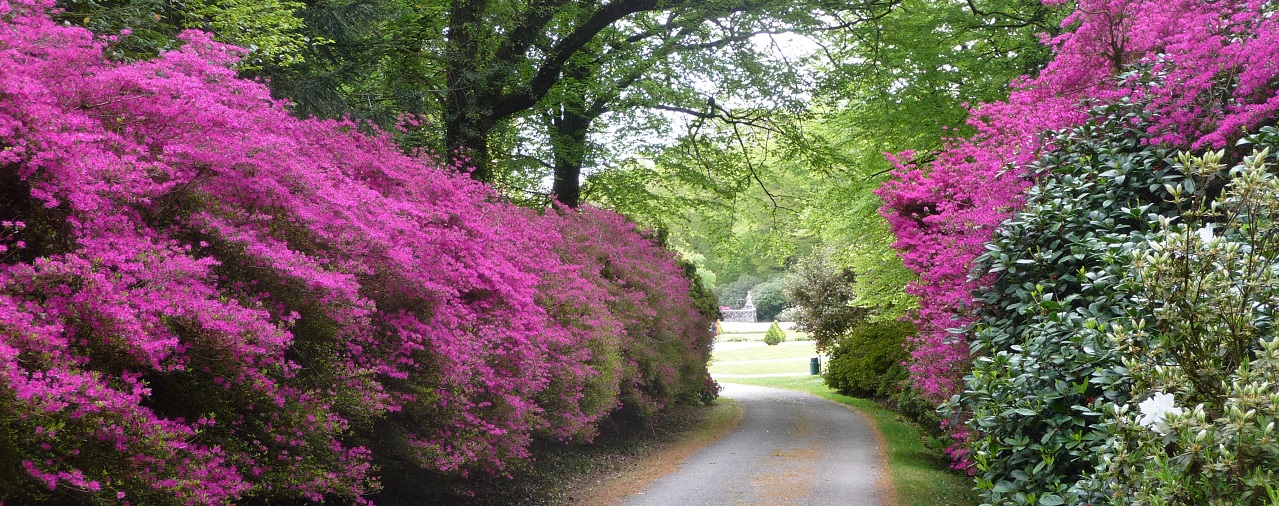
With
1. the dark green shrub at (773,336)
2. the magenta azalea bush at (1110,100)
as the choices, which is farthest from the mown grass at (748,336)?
the magenta azalea bush at (1110,100)

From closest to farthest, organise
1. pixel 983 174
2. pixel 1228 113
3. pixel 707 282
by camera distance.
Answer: pixel 1228 113 < pixel 983 174 < pixel 707 282

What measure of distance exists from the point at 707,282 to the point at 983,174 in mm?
→ 41327

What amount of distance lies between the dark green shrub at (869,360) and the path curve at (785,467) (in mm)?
1542

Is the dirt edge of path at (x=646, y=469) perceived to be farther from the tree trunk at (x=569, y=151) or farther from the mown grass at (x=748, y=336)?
the mown grass at (x=748, y=336)

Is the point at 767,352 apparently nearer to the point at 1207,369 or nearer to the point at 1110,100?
the point at 1110,100

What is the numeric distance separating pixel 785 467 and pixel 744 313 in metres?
46.8

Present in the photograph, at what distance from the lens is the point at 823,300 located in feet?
82.9

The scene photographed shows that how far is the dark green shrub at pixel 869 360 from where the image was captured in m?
18.5

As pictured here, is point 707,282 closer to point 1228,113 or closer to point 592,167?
point 592,167

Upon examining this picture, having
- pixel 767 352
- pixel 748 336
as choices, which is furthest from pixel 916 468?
pixel 748 336

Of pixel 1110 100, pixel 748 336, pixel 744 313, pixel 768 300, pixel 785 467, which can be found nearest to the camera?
pixel 1110 100

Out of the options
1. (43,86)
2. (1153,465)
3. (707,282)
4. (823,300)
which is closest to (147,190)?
(43,86)

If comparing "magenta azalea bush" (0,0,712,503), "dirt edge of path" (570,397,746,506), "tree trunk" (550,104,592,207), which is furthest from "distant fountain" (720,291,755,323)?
"magenta azalea bush" (0,0,712,503)

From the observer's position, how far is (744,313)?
57.8 meters
